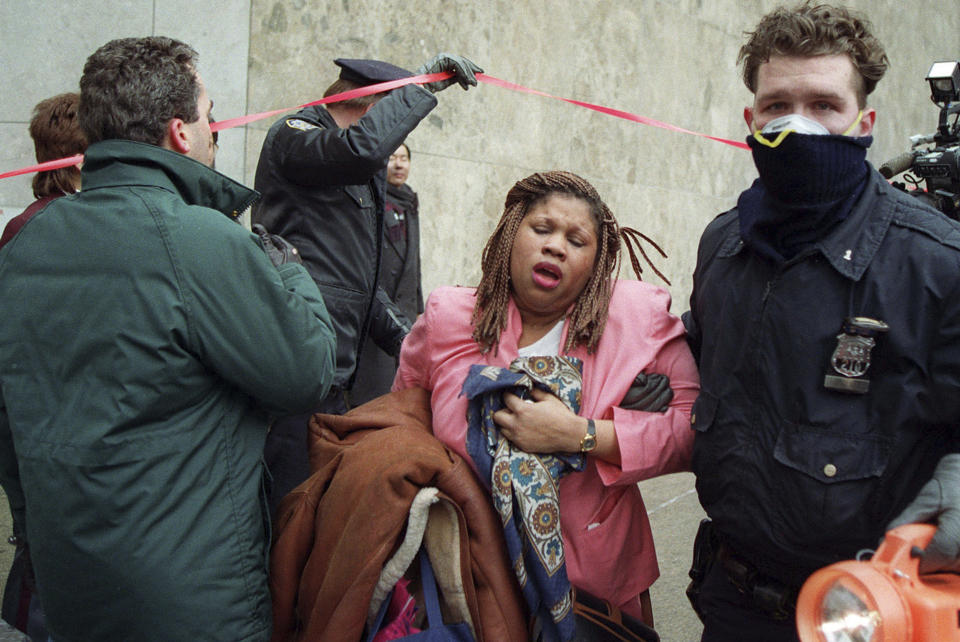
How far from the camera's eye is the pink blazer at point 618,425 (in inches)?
82.0

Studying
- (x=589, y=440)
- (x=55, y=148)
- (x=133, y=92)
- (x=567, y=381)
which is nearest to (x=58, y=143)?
(x=55, y=148)

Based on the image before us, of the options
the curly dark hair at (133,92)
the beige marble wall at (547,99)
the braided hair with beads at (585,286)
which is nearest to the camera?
the curly dark hair at (133,92)

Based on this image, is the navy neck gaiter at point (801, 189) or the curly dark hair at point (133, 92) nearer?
the navy neck gaiter at point (801, 189)

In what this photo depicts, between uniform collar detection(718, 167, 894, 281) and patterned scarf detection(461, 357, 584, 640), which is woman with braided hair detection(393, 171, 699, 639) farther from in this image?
uniform collar detection(718, 167, 894, 281)

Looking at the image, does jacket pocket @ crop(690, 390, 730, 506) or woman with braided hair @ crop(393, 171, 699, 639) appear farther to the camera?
woman with braided hair @ crop(393, 171, 699, 639)

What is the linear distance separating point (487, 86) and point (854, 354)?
4.85m

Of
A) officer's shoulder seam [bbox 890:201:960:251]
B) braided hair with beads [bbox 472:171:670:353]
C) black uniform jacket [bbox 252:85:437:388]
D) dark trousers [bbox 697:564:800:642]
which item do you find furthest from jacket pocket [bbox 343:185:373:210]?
officer's shoulder seam [bbox 890:201:960:251]

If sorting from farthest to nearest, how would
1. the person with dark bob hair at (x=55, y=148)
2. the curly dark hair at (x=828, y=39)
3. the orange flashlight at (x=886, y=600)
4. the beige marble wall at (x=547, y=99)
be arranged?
1. the beige marble wall at (x=547, y=99)
2. the person with dark bob hair at (x=55, y=148)
3. the curly dark hair at (x=828, y=39)
4. the orange flashlight at (x=886, y=600)

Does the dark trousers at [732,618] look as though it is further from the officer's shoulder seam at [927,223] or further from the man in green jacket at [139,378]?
the man in green jacket at [139,378]

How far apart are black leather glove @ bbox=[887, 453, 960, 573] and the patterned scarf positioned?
29.6 inches

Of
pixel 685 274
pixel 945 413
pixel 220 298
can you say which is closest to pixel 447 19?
pixel 685 274

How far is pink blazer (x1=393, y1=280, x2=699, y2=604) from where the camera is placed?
2082mm

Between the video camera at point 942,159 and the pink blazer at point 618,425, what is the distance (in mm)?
1346

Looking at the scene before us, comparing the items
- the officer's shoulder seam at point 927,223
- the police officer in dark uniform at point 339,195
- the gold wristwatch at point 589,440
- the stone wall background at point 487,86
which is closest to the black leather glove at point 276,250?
the gold wristwatch at point 589,440
